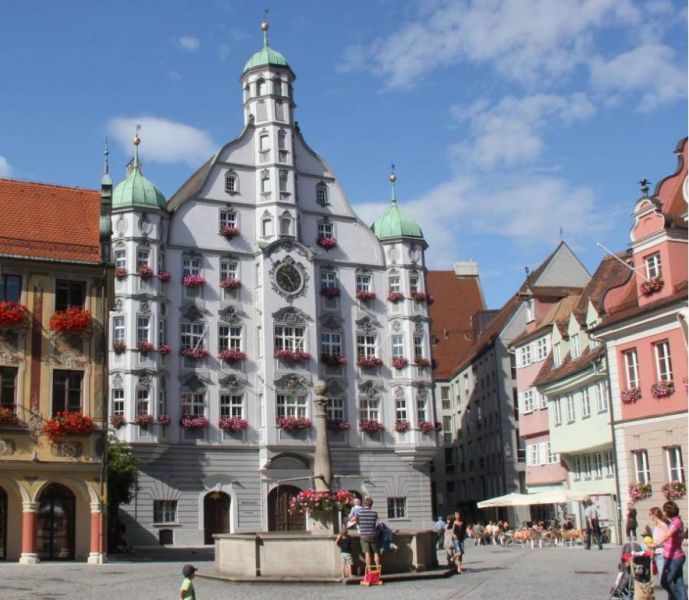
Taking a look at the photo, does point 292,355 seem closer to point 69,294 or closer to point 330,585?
point 69,294

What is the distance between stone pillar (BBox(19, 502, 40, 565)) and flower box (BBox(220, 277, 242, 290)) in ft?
71.7

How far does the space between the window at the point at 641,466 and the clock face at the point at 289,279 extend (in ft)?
76.4

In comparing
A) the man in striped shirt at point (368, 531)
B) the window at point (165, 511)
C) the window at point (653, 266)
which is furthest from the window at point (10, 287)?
the window at point (653, 266)

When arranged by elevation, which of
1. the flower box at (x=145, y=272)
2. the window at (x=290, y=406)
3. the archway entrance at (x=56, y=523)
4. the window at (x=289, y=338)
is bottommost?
the archway entrance at (x=56, y=523)

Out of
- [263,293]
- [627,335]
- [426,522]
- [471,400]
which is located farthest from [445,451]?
[627,335]

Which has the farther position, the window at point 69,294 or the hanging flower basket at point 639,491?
the window at point 69,294

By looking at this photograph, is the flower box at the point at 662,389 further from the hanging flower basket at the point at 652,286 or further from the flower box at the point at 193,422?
the flower box at the point at 193,422

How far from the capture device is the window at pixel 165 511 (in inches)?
1945

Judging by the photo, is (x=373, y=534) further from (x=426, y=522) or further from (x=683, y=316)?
(x=426, y=522)

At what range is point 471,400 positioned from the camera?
73.9 meters

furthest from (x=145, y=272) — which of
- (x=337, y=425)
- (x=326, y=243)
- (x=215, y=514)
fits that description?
(x=337, y=425)

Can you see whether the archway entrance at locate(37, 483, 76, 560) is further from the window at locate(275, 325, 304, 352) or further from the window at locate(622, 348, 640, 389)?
the window at locate(275, 325, 304, 352)

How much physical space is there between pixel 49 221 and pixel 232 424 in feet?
60.4

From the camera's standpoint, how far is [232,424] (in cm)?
5178
